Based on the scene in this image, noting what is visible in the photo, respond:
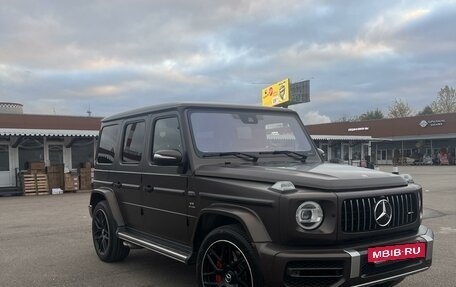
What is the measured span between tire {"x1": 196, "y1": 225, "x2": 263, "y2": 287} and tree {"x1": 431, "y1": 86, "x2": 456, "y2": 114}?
244 ft

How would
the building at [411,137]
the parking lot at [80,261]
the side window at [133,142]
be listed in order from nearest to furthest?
the parking lot at [80,261] < the side window at [133,142] < the building at [411,137]

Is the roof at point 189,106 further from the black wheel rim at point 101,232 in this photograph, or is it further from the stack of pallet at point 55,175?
the stack of pallet at point 55,175

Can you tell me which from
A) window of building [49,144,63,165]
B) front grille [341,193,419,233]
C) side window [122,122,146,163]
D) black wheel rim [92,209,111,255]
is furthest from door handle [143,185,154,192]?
window of building [49,144,63,165]

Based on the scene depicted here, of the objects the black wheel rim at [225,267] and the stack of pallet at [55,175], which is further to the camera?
the stack of pallet at [55,175]

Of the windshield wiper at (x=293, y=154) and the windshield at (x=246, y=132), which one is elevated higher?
the windshield at (x=246, y=132)

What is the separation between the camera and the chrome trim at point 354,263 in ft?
12.1

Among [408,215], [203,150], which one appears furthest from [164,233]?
[408,215]

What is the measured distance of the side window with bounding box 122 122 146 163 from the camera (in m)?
5.97

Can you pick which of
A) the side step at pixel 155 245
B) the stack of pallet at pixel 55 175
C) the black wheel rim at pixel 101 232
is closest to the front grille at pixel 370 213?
the side step at pixel 155 245

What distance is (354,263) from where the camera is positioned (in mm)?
3684

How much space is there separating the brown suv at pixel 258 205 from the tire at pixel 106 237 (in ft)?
0.54

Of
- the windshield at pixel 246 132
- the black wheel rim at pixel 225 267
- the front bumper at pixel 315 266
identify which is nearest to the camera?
the front bumper at pixel 315 266

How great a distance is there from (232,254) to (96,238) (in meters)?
3.53

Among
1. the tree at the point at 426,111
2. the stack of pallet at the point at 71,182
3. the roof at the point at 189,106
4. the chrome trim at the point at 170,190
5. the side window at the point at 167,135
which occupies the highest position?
the tree at the point at 426,111
